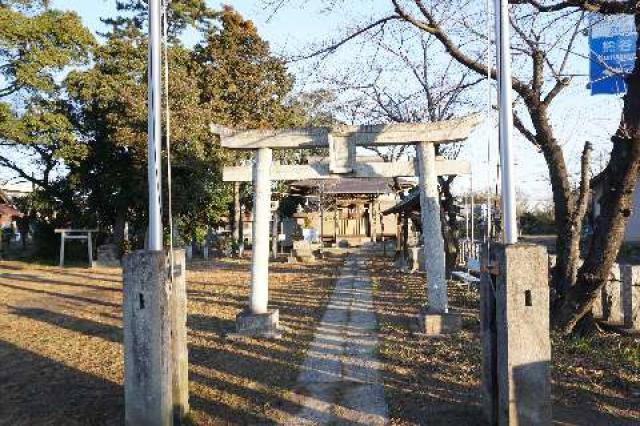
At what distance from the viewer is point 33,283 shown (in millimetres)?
16422

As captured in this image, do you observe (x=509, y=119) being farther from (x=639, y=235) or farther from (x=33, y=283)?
(x=639, y=235)

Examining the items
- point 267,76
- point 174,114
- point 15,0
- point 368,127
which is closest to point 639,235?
point 267,76

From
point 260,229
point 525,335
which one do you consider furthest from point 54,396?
point 525,335

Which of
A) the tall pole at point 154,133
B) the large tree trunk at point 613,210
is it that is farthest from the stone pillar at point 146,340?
the large tree trunk at point 613,210

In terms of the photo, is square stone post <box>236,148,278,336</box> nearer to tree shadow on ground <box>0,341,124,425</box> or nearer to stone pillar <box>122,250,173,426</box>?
tree shadow on ground <box>0,341,124,425</box>

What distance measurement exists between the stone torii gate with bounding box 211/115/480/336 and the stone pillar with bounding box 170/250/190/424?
11.3ft

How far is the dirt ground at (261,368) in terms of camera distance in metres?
5.09

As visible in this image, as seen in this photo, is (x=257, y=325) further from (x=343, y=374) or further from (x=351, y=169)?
(x=351, y=169)

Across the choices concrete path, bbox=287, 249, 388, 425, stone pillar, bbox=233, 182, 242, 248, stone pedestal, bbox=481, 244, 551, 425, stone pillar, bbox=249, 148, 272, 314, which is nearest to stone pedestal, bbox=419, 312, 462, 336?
concrete path, bbox=287, 249, 388, 425

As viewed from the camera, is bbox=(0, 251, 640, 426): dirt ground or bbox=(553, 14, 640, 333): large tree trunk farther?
bbox=(553, 14, 640, 333): large tree trunk

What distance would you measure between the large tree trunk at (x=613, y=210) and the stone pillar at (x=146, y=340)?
5.30 m

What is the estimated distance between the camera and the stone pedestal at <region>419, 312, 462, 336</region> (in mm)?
8273

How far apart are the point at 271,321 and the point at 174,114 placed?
13.9 meters

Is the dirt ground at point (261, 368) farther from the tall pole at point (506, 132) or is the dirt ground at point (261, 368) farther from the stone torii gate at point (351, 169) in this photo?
the tall pole at point (506, 132)
